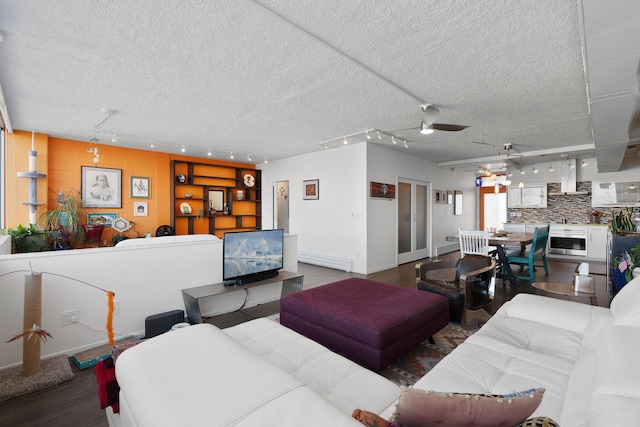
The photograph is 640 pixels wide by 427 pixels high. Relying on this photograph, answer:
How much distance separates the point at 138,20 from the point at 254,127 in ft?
8.81

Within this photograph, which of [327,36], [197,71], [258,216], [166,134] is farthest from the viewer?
[258,216]

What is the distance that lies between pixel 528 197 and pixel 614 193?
172 cm

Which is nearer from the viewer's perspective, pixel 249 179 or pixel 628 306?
pixel 628 306

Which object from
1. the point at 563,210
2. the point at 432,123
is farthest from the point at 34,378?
the point at 563,210

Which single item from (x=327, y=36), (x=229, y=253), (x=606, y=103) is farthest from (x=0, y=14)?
(x=606, y=103)

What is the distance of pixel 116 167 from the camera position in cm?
610

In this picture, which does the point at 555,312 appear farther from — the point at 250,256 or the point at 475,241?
the point at 475,241

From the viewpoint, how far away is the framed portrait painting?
5727mm

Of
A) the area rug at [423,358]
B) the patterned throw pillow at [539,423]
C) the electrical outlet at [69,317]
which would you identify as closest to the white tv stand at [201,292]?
the electrical outlet at [69,317]

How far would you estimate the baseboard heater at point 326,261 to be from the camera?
19.9 feet

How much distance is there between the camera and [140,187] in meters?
6.41

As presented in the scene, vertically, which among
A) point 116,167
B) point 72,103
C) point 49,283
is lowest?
point 49,283

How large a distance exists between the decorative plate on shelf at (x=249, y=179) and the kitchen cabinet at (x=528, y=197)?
7514mm

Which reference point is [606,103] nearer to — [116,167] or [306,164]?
[306,164]
